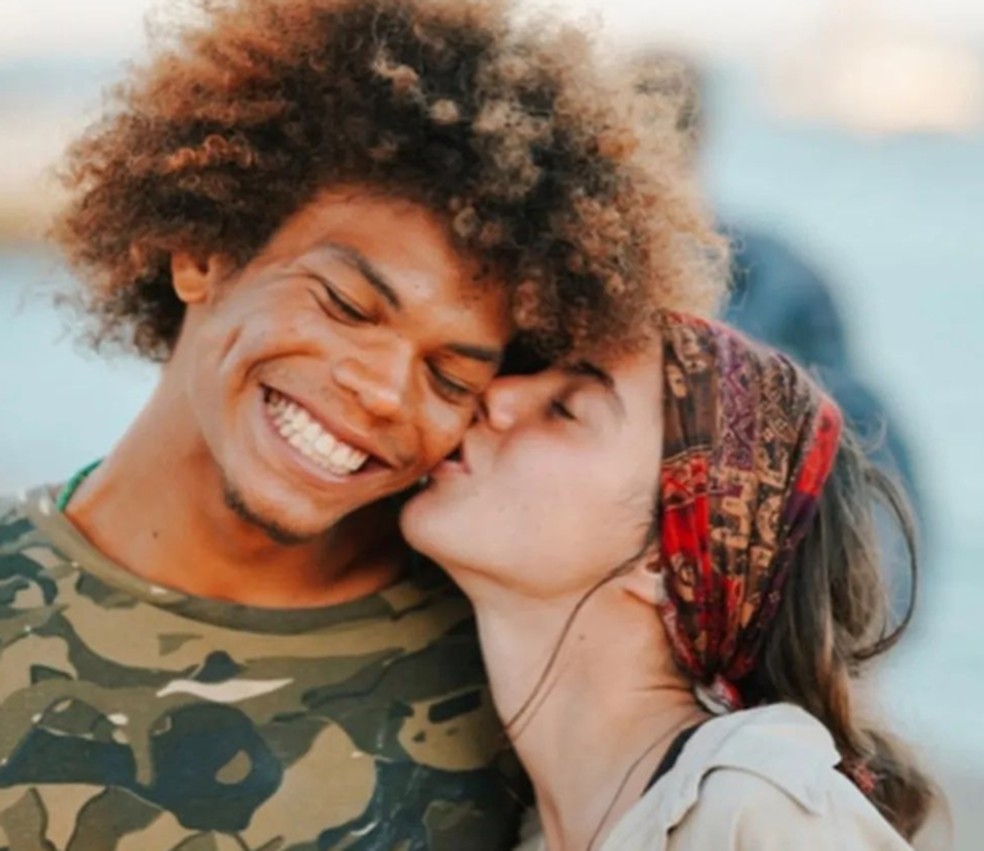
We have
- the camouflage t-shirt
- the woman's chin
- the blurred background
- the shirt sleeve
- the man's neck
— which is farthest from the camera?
the blurred background

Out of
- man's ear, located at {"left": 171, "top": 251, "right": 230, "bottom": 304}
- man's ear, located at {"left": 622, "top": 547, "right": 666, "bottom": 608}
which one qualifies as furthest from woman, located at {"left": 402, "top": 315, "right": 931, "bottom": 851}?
man's ear, located at {"left": 171, "top": 251, "right": 230, "bottom": 304}

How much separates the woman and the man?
4.6 inches

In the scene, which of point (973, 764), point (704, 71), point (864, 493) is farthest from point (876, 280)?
point (864, 493)

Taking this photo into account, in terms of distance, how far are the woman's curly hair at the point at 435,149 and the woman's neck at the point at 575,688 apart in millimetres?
427

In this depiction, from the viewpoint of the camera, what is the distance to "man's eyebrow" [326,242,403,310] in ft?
11.6

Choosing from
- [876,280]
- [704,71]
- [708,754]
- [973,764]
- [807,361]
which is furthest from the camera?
[876,280]

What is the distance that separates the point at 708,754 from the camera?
3.28 meters

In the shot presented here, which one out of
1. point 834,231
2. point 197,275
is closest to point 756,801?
point 197,275

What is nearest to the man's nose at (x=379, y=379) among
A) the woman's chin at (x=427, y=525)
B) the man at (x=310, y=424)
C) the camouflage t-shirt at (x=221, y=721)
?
the man at (x=310, y=424)

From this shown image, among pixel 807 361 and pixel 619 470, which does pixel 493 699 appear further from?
pixel 807 361

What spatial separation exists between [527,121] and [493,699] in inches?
35.0

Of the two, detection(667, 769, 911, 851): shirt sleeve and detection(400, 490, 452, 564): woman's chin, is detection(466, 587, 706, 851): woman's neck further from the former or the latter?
detection(667, 769, 911, 851): shirt sleeve

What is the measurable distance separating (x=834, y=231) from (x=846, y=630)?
36.0ft

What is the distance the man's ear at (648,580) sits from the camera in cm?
355
